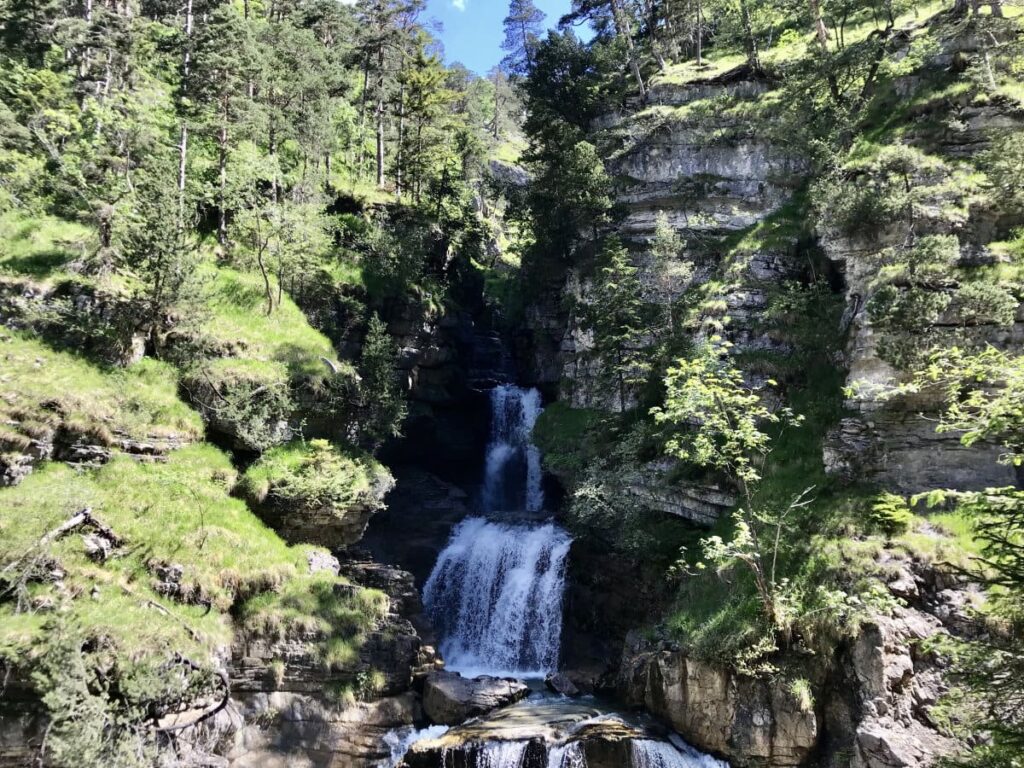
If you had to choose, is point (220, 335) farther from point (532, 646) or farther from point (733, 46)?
point (733, 46)

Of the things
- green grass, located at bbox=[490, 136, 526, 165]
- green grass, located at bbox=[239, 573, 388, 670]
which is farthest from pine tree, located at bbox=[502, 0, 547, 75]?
green grass, located at bbox=[239, 573, 388, 670]

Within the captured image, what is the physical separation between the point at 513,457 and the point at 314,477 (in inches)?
620

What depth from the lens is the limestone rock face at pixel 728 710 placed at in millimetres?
15234

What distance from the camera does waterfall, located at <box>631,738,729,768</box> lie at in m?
15.9

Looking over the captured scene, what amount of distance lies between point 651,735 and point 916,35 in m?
34.3

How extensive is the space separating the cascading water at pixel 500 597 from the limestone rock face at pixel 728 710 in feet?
20.8

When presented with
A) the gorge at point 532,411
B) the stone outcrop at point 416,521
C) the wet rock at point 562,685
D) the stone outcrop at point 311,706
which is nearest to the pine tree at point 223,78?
the gorge at point 532,411

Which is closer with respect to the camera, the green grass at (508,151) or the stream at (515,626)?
the stream at (515,626)

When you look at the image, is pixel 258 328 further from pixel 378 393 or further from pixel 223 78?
pixel 223 78

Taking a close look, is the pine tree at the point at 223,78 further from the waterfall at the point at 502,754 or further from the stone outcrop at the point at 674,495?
the waterfall at the point at 502,754

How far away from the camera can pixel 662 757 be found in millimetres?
15922

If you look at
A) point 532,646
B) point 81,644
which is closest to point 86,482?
point 81,644

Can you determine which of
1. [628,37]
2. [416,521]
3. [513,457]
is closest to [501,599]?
[416,521]

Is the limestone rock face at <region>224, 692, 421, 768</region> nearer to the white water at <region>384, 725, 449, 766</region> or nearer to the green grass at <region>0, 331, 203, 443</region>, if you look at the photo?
the white water at <region>384, 725, 449, 766</region>
